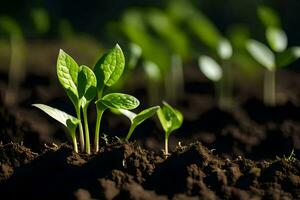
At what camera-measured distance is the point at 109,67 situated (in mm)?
2082

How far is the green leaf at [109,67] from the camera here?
205cm

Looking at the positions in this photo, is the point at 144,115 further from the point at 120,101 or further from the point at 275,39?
the point at 275,39

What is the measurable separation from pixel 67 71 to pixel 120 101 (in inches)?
8.3

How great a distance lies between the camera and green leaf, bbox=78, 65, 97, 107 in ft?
6.65

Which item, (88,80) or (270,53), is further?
(270,53)

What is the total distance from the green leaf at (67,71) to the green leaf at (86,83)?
0.11 ft

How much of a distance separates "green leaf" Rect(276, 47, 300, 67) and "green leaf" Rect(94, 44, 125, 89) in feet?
4.12

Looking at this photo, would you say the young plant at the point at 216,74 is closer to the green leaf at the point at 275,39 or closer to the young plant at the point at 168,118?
the green leaf at the point at 275,39

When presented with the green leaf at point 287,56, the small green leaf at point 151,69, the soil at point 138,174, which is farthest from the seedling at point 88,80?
the small green leaf at point 151,69

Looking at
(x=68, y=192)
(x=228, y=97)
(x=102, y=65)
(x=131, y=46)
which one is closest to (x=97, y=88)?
(x=102, y=65)

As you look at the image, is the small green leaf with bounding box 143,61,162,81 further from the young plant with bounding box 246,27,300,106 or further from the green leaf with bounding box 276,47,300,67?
the green leaf with bounding box 276,47,300,67

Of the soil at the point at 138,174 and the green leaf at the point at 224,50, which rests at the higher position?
the green leaf at the point at 224,50

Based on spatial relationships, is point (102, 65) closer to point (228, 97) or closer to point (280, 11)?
point (228, 97)

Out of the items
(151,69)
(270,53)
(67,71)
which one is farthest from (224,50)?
(67,71)
